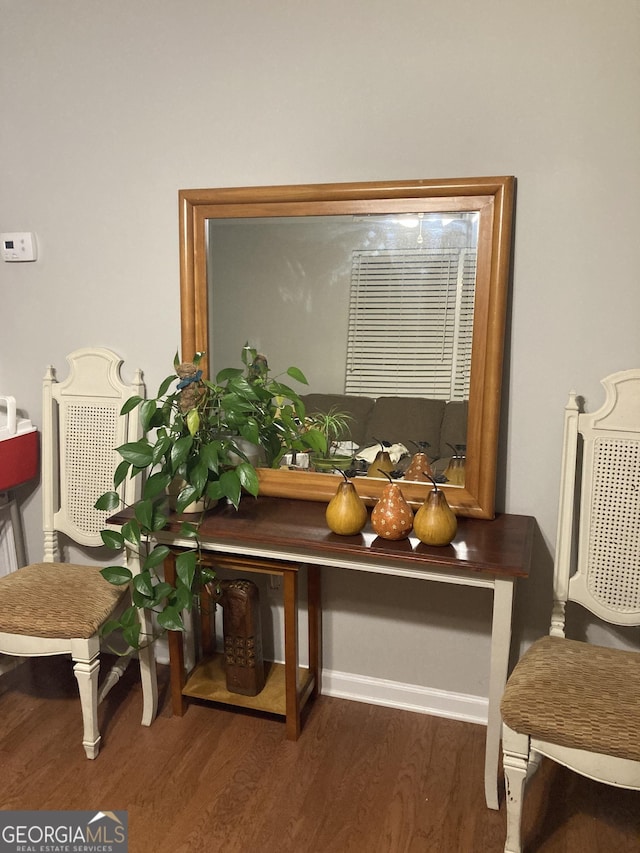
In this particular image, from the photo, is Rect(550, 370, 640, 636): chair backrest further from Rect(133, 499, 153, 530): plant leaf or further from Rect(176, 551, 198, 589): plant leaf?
Rect(133, 499, 153, 530): plant leaf

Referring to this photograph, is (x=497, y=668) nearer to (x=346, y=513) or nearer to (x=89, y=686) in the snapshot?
(x=346, y=513)

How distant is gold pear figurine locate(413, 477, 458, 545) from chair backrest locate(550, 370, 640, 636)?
0.32 m

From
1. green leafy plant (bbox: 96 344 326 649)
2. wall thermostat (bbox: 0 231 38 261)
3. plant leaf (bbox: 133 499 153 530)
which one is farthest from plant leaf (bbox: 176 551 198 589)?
wall thermostat (bbox: 0 231 38 261)

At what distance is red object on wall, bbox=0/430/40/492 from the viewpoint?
7.33ft

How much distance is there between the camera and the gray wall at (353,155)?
172cm

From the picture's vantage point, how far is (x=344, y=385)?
197 cm

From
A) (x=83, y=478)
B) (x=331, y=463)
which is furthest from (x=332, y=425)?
(x=83, y=478)

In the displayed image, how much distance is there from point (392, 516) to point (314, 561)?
9.4 inches

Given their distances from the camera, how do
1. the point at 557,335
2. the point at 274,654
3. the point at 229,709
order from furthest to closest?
the point at 274,654
the point at 229,709
the point at 557,335

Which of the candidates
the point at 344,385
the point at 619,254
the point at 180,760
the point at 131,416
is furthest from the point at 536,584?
the point at 131,416

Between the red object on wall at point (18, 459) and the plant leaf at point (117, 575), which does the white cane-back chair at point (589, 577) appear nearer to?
the plant leaf at point (117, 575)

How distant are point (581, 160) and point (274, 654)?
175 cm

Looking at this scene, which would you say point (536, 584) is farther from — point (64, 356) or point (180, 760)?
point (64, 356)

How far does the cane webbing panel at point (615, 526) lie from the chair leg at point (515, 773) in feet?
1.57
